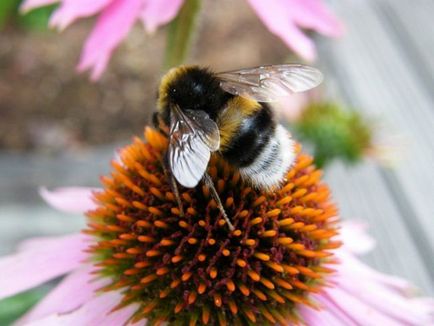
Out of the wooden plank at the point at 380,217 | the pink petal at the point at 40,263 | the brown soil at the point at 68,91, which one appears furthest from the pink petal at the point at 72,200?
the brown soil at the point at 68,91

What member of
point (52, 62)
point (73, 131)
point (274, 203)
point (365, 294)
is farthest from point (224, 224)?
point (52, 62)

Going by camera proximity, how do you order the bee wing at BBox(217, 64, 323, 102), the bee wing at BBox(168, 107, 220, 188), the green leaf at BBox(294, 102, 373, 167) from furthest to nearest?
the green leaf at BBox(294, 102, 373, 167), the bee wing at BBox(217, 64, 323, 102), the bee wing at BBox(168, 107, 220, 188)

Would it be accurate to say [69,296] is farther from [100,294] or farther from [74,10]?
[74,10]

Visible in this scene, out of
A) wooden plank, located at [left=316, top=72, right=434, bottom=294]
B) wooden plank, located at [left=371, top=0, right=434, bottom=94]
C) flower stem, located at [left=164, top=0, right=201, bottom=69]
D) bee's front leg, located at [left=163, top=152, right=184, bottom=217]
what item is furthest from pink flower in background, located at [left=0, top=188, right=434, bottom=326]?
wooden plank, located at [left=371, top=0, right=434, bottom=94]

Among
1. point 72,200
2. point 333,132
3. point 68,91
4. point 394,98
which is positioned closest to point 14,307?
point 72,200

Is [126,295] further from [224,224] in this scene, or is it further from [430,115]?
[430,115]

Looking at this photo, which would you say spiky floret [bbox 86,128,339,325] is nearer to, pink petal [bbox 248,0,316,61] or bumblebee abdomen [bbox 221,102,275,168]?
bumblebee abdomen [bbox 221,102,275,168]
